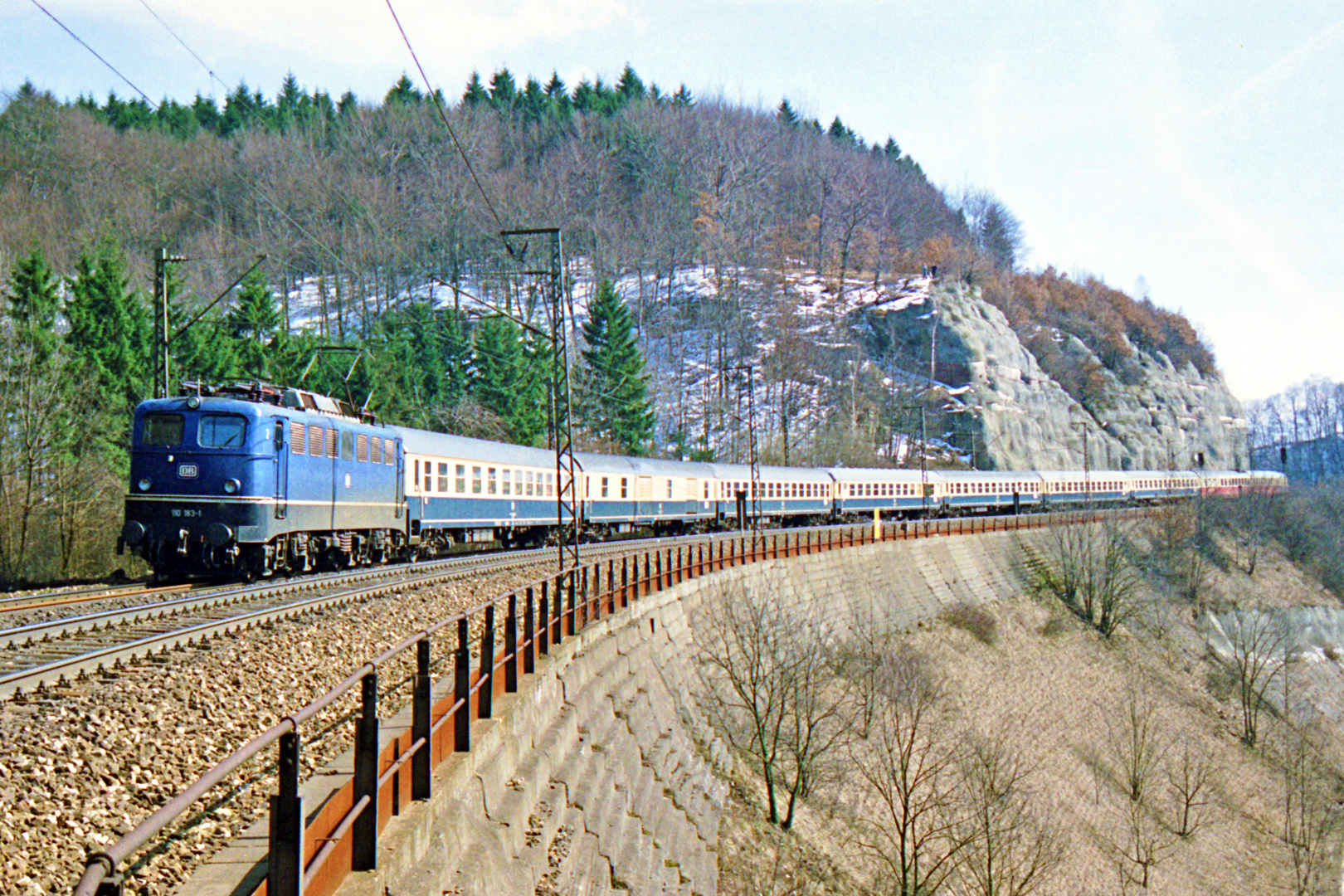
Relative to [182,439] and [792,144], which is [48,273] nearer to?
[182,439]

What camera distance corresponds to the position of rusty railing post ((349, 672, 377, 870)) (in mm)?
5734

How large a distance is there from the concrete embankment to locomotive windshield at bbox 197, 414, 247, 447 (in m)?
7.04

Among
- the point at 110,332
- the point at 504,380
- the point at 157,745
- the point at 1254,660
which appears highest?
the point at 504,380

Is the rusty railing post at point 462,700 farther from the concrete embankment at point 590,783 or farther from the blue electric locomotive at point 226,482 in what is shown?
the blue electric locomotive at point 226,482

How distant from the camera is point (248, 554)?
18109mm

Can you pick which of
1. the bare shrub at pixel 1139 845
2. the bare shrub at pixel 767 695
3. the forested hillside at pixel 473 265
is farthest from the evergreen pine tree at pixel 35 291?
the bare shrub at pixel 1139 845

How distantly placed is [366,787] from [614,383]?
203ft

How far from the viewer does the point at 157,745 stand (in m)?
7.14

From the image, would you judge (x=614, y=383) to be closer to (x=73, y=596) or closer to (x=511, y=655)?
(x=73, y=596)

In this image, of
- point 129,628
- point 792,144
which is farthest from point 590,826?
point 792,144

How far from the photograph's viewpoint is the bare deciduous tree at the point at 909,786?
2245 centimetres

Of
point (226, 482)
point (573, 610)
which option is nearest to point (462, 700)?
point (573, 610)

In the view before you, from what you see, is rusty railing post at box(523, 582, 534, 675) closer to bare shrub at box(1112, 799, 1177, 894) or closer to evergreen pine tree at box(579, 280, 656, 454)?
bare shrub at box(1112, 799, 1177, 894)

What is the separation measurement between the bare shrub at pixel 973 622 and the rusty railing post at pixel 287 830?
133 feet
